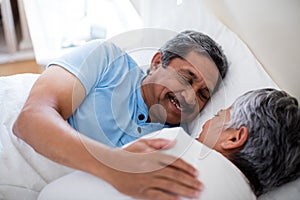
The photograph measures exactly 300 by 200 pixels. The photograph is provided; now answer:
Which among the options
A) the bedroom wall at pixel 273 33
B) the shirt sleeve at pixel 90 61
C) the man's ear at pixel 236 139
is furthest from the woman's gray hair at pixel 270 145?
the shirt sleeve at pixel 90 61

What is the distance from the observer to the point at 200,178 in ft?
2.96

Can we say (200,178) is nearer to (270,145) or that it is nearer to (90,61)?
(270,145)

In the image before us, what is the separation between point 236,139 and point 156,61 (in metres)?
0.48

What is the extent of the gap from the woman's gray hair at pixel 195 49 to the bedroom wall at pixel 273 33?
0.48 ft

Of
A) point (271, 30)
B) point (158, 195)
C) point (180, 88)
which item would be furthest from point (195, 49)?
point (158, 195)

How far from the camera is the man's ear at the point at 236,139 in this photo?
0.98 meters

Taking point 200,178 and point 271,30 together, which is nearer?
point 200,178

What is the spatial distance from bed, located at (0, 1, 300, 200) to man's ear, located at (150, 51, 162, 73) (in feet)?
0.23

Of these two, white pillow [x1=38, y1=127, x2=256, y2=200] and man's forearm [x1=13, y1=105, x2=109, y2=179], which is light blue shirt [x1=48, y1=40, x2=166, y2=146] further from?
white pillow [x1=38, y1=127, x2=256, y2=200]

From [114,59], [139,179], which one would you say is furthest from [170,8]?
[139,179]

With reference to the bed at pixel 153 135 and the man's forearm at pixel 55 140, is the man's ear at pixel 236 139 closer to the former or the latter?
the bed at pixel 153 135

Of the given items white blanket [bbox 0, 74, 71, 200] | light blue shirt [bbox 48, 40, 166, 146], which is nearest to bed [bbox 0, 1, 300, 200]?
white blanket [bbox 0, 74, 71, 200]

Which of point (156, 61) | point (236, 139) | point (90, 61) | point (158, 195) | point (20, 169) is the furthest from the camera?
point (156, 61)

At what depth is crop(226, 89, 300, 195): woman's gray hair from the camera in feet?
3.17
